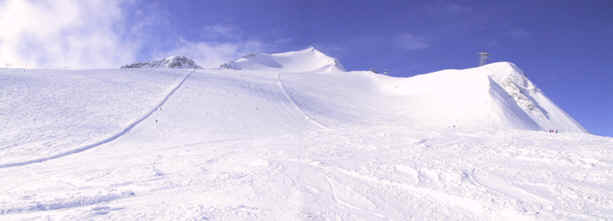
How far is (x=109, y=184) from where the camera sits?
5016mm

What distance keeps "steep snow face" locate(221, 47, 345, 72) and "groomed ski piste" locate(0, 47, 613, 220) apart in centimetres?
10836

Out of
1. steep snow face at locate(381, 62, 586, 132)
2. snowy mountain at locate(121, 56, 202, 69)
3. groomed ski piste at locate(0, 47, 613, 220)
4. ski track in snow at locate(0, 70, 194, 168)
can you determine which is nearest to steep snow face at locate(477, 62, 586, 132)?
steep snow face at locate(381, 62, 586, 132)

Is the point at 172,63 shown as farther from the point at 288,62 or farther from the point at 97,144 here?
the point at 97,144

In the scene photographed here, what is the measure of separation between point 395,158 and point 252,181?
4.22 meters

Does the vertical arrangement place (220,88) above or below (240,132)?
above

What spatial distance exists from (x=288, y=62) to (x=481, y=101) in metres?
117

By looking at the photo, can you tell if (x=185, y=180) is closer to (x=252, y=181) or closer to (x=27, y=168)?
(x=252, y=181)

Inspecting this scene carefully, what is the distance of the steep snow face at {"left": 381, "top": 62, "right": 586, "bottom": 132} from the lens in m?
24.1

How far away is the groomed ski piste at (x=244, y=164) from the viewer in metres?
4.06

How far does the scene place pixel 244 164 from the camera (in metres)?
6.82

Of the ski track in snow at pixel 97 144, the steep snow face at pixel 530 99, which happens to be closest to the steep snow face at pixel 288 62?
the steep snow face at pixel 530 99

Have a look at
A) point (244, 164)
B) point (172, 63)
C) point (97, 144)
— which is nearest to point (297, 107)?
point (97, 144)

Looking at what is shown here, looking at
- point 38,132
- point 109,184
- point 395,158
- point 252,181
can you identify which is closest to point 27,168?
point 109,184

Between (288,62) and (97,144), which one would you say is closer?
(97,144)
